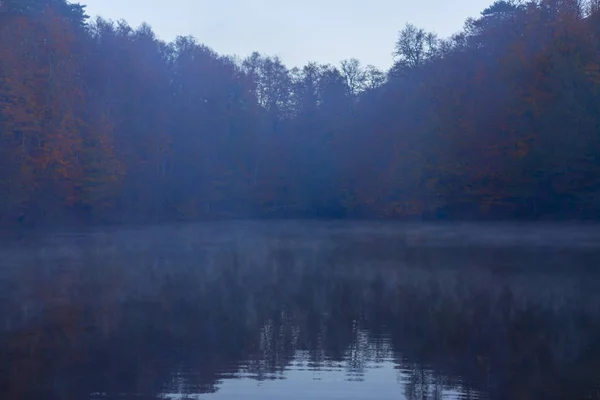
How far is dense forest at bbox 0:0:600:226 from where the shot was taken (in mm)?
37750

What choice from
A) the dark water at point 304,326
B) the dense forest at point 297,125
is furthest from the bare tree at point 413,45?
the dark water at point 304,326

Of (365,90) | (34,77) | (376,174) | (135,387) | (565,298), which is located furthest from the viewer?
(365,90)

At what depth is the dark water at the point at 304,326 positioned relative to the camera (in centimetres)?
835

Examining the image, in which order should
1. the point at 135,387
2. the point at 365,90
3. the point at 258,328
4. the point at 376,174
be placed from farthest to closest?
the point at 365,90, the point at 376,174, the point at 258,328, the point at 135,387

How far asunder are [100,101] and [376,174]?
16.1 meters

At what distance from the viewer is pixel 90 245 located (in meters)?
27.2

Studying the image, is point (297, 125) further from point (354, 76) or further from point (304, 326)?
point (304, 326)

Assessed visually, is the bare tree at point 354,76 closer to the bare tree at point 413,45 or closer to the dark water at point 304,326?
the bare tree at point 413,45

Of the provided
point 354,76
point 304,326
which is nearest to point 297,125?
point 354,76

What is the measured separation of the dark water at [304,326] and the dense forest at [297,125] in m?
16.9

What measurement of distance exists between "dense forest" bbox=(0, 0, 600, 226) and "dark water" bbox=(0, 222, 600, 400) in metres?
16.9

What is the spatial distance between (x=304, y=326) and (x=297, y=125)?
1744 inches

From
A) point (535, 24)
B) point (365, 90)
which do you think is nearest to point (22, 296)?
point (535, 24)

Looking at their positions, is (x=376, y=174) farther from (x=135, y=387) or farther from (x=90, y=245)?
(x=135, y=387)
